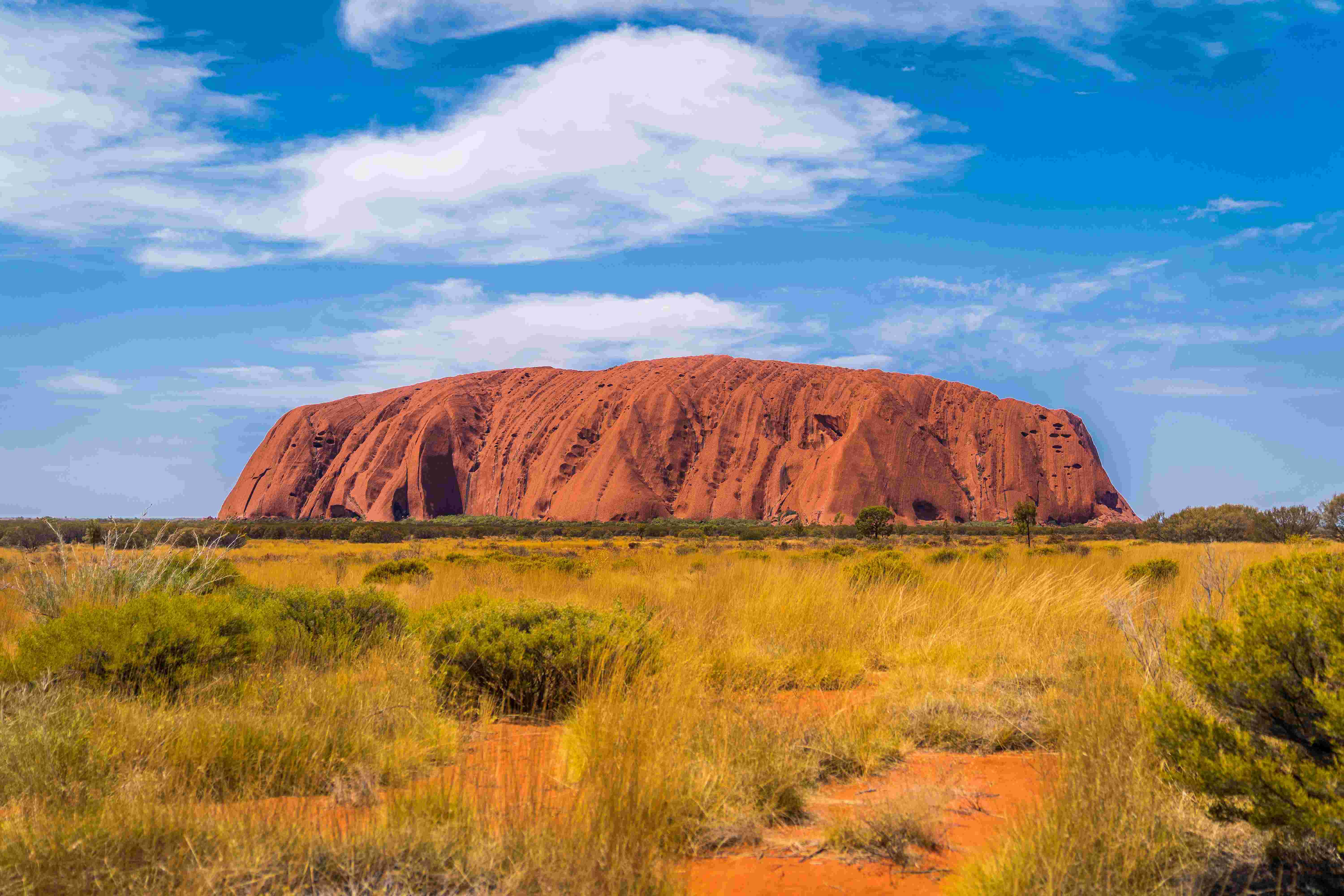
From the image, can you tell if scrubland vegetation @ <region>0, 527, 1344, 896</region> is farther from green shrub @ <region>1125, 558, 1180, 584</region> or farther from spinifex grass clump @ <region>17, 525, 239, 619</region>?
green shrub @ <region>1125, 558, 1180, 584</region>

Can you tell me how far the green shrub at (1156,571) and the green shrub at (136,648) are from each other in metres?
11.3

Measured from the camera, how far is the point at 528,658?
19.9 ft

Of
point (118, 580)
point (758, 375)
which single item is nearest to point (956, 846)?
point (118, 580)

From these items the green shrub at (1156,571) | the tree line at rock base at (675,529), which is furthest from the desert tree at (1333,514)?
the green shrub at (1156,571)

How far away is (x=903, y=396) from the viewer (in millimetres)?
87000

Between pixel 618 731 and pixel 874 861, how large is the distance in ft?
3.97

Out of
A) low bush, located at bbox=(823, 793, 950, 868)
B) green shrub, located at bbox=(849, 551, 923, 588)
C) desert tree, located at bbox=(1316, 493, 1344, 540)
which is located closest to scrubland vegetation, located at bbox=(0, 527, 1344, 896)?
low bush, located at bbox=(823, 793, 950, 868)

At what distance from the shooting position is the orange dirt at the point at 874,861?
3.09 meters

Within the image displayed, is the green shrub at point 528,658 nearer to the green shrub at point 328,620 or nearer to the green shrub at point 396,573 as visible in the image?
the green shrub at point 328,620

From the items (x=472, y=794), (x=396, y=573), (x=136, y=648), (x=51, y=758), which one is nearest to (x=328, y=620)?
(x=136, y=648)

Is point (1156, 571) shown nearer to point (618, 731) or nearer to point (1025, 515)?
point (618, 731)

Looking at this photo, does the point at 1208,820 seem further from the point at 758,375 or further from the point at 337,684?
the point at 758,375

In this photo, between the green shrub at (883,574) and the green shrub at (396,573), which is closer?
the green shrub at (883,574)

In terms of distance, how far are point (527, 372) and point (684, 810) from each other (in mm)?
102128
